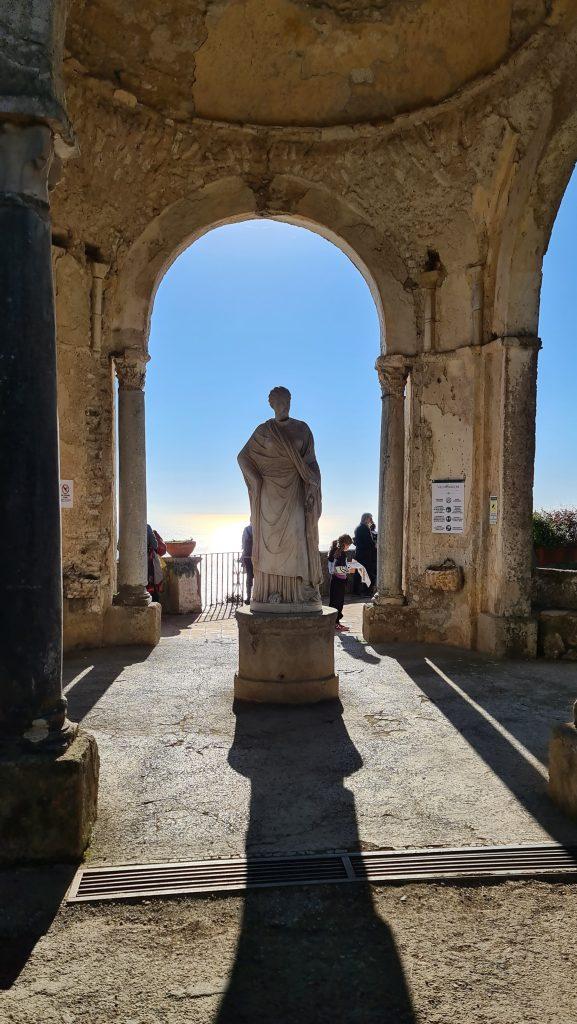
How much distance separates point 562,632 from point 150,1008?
6487 mm

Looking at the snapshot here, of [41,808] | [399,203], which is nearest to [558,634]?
[399,203]

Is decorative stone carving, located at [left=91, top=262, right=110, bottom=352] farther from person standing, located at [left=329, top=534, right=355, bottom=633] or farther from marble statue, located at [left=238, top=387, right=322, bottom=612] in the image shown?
person standing, located at [left=329, top=534, right=355, bottom=633]

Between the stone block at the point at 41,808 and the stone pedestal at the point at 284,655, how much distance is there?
8.84 feet

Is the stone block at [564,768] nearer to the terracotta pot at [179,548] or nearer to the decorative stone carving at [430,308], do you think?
the decorative stone carving at [430,308]

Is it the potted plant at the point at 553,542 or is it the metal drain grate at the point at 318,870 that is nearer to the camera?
the metal drain grate at the point at 318,870

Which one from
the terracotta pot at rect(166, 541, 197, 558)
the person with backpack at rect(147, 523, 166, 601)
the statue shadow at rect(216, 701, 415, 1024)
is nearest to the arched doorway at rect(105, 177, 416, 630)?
the person with backpack at rect(147, 523, 166, 601)

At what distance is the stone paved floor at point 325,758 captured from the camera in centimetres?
361

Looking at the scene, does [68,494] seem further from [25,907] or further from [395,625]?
[25,907]

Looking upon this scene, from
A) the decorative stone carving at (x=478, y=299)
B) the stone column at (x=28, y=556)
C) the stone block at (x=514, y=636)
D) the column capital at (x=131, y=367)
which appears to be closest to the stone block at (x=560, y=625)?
the stone block at (x=514, y=636)

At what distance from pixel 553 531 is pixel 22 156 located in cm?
981

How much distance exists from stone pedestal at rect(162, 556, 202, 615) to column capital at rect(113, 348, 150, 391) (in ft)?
11.2

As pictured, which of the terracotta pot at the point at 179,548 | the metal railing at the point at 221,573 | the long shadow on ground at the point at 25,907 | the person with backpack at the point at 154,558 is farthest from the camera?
the metal railing at the point at 221,573

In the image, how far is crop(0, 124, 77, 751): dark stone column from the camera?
10.8 ft

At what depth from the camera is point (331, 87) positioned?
8266mm
